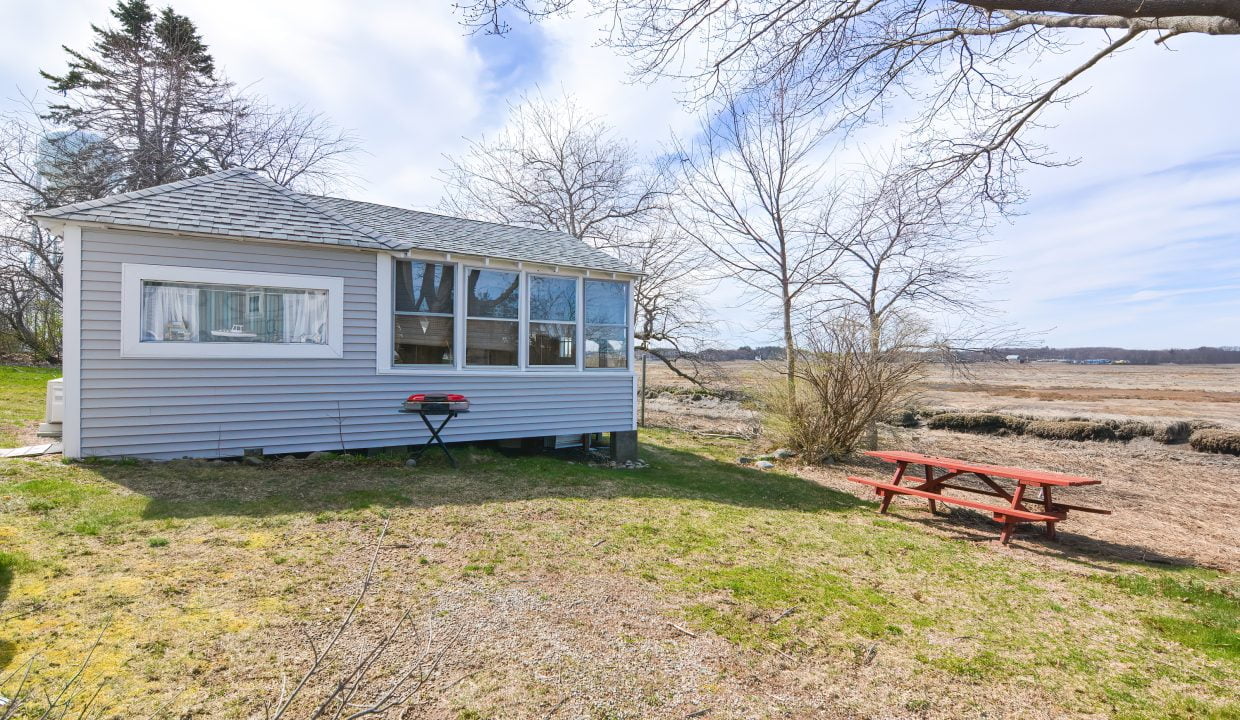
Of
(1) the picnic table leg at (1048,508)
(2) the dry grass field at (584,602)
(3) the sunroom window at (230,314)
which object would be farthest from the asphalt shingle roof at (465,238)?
(1) the picnic table leg at (1048,508)

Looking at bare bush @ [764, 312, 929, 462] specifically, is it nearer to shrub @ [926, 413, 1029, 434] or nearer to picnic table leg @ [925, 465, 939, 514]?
picnic table leg @ [925, 465, 939, 514]

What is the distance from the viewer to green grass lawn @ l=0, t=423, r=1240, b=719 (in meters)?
2.71

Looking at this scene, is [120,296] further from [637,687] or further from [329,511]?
[637,687]

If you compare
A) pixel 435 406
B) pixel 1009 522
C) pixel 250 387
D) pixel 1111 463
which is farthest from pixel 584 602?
pixel 1111 463

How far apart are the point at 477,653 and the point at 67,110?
77.3ft

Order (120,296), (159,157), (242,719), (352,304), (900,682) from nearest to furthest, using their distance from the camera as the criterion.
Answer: (242,719), (900,682), (120,296), (352,304), (159,157)

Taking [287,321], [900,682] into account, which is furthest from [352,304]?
[900,682]

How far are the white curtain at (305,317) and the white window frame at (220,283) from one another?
0.08 meters

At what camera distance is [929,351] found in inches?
389

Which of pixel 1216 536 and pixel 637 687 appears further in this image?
pixel 1216 536

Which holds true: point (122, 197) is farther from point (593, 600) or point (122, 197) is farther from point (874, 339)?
point (874, 339)

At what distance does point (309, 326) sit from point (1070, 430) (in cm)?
1602

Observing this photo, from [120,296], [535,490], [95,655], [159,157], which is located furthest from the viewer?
[159,157]

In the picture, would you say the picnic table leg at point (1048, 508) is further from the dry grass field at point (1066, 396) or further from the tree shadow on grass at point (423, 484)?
the dry grass field at point (1066, 396)
